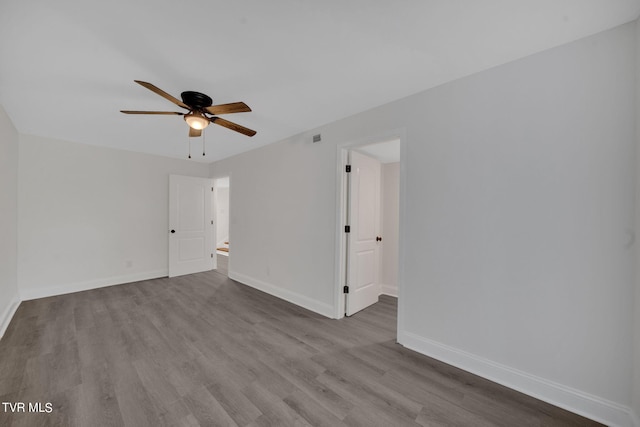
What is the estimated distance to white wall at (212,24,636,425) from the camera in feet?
4.77

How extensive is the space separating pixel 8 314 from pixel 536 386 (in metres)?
5.32

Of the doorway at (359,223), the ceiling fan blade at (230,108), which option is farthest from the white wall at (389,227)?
the ceiling fan blade at (230,108)

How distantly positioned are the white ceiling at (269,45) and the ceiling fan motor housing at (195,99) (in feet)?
0.21

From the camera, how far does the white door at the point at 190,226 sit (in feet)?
15.6

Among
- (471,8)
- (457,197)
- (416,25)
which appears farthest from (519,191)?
(416,25)

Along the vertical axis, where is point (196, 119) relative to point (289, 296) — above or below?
above

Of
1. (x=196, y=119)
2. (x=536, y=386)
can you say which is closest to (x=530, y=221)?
(x=536, y=386)

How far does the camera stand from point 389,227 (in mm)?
4051

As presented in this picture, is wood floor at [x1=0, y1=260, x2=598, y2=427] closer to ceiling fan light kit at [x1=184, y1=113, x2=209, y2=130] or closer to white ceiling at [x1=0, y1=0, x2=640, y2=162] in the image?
ceiling fan light kit at [x1=184, y1=113, x2=209, y2=130]

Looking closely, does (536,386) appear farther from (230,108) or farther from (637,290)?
(230,108)

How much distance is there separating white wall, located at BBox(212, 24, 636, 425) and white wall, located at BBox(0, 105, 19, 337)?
13.4 ft

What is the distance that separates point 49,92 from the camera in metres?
2.29

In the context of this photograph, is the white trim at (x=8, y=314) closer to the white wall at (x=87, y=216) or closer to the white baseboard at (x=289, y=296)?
the white wall at (x=87, y=216)

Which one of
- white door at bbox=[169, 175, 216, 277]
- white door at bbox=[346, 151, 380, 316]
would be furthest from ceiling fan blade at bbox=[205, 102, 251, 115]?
white door at bbox=[169, 175, 216, 277]
